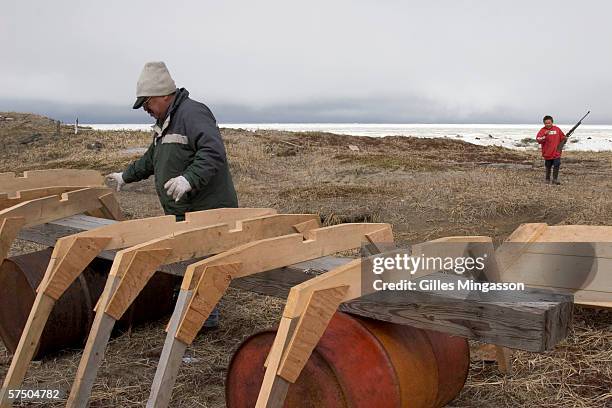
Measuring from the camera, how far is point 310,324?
233 centimetres

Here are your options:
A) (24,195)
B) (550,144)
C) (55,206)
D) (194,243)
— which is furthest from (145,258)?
(550,144)

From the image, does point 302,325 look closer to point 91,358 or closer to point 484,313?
point 484,313

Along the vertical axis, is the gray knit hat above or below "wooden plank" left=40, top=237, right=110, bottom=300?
above

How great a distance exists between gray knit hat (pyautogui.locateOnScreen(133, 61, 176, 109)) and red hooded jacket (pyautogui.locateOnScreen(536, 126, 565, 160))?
12.0 meters

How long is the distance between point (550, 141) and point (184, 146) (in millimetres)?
12093

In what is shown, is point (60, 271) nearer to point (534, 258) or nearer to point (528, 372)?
point (528, 372)

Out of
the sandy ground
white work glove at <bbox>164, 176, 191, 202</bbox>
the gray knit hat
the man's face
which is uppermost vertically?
the gray knit hat

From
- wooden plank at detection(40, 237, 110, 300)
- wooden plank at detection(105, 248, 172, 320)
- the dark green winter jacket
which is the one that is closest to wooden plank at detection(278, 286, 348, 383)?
wooden plank at detection(105, 248, 172, 320)

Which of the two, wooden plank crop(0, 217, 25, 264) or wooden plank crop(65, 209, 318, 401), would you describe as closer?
wooden plank crop(65, 209, 318, 401)

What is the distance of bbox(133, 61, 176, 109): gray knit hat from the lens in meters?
4.42

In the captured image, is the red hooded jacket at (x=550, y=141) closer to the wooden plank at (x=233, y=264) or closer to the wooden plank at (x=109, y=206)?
the wooden plank at (x=109, y=206)

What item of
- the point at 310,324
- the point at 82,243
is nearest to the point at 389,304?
the point at 310,324

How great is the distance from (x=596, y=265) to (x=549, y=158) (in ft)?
34.2

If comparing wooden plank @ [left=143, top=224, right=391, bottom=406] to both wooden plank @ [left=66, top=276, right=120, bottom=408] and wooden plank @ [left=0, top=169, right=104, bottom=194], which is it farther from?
Answer: wooden plank @ [left=0, top=169, right=104, bottom=194]
